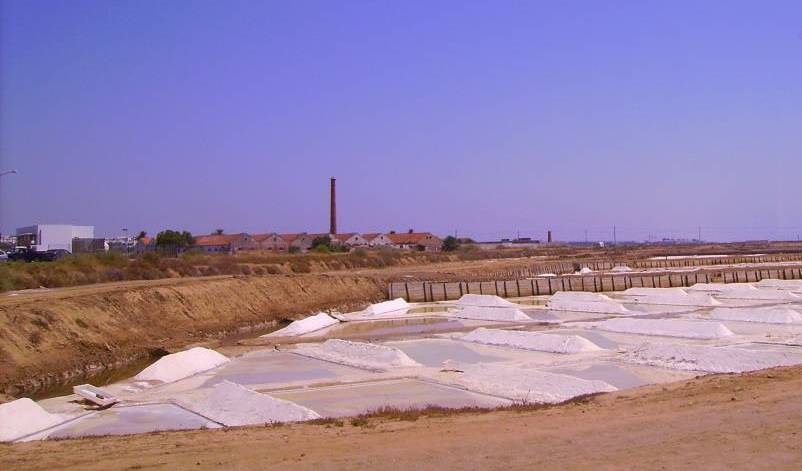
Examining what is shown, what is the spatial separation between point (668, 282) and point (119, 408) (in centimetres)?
4370

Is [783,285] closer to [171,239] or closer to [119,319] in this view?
[119,319]

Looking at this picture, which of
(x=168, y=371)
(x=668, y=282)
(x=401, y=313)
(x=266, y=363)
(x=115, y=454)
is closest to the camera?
(x=115, y=454)

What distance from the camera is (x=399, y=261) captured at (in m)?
74.4

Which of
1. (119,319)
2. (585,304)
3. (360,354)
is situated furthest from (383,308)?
(360,354)

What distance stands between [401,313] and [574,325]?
33.2 ft

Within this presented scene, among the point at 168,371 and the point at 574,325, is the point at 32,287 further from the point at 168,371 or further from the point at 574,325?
the point at 574,325

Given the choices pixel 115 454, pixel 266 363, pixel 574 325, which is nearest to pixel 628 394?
pixel 115 454

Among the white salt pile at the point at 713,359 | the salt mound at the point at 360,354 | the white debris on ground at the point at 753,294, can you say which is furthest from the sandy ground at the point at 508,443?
the white debris on ground at the point at 753,294

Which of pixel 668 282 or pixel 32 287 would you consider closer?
pixel 32 287

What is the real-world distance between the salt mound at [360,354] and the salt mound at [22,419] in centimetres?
813

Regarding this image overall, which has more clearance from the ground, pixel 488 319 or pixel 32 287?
pixel 32 287

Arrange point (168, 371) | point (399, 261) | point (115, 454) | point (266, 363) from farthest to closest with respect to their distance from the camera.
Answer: point (399, 261)
point (266, 363)
point (168, 371)
point (115, 454)

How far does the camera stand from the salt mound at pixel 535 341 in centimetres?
2105

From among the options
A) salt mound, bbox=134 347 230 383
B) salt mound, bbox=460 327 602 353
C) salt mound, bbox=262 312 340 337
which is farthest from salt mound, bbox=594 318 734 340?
salt mound, bbox=134 347 230 383
